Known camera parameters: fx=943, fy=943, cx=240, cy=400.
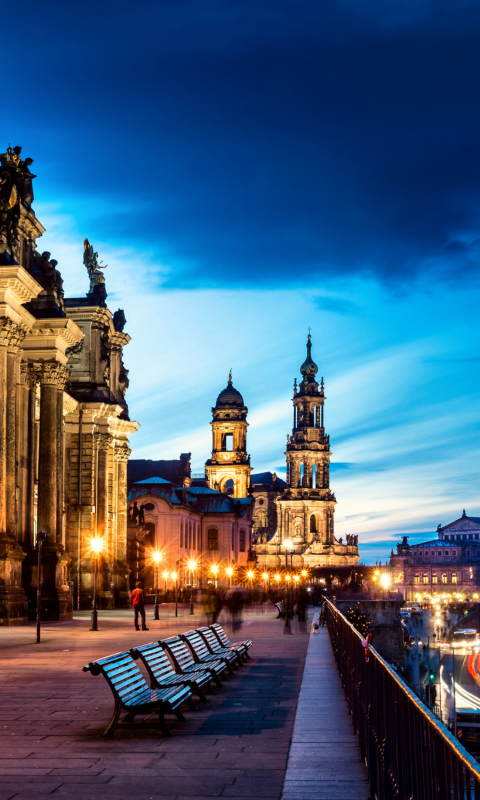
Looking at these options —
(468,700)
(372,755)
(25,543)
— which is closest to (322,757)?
(372,755)

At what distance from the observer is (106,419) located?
2168 inches

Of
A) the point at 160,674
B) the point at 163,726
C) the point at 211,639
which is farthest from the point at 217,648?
the point at 163,726

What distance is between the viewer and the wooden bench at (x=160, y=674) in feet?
38.6

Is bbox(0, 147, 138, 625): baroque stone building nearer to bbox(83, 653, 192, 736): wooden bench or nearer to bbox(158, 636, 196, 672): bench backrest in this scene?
bbox(158, 636, 196, 672): bench backrest

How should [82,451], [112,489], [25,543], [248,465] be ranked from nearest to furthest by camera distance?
[25,543] → [82,451] → [112,489] → [248,465]

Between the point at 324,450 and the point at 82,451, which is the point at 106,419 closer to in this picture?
the point at 82,451

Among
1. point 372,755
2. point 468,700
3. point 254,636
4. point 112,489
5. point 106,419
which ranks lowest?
point 468,700

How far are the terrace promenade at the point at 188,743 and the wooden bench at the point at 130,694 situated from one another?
0.85 ft

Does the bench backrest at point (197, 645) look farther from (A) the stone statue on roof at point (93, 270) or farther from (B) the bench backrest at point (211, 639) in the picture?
(A) the stone statue on roof at point (93, 270)

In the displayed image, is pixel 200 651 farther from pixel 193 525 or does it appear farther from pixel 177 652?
pixel 193 525

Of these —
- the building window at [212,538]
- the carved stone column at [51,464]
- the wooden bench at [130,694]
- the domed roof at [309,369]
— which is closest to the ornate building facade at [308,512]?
the domed roof at [309,369]

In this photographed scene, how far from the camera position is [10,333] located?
32.9 m

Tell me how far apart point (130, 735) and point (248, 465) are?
478 feet

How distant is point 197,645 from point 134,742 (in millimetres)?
6130
